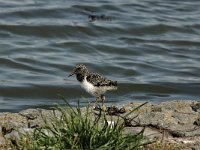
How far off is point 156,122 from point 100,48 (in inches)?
391

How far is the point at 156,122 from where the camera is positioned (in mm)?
8547

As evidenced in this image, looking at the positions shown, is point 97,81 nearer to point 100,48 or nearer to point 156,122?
point 156,122

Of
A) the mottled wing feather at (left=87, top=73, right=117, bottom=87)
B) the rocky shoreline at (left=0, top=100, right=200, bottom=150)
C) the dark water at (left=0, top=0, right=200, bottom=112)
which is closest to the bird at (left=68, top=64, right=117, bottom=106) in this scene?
the mottled wing feather at (left=87, top=73, right=117, bottom=87)

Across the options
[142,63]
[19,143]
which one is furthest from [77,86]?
[19,143]

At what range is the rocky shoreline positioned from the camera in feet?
25.4

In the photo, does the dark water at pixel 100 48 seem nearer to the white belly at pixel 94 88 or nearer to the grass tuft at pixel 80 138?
the white belly at pixel 94 88

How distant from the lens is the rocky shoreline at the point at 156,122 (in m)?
7.74

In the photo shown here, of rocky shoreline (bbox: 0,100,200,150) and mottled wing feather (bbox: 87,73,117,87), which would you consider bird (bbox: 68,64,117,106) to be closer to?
mottled wing feather (bbox: 87,73,117,87)

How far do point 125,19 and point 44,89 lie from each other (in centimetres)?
759

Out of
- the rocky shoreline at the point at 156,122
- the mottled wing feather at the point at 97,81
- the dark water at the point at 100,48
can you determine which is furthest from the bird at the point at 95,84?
the dark water at the point at 100,48

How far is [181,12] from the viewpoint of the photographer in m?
22.9

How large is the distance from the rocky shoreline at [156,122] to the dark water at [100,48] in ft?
13.2

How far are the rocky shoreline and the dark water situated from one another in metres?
4.02

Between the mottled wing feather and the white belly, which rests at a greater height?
the mottled wing feather
